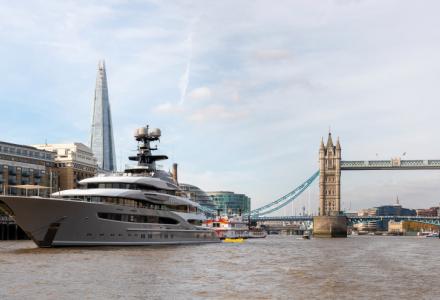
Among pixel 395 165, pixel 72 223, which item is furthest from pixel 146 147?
pixel 395 165

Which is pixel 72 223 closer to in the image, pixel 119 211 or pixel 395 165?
pixel 119 211

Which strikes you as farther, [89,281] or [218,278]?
[218,278]

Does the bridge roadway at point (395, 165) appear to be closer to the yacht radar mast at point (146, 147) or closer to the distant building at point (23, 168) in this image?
the distant building at point (23, 168)

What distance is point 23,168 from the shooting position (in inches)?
5059

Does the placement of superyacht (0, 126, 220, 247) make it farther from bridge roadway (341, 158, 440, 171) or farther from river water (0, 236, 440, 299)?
bridge roadway (341, 158, 440, 171)

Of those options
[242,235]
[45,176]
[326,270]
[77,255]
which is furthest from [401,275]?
[45,176]

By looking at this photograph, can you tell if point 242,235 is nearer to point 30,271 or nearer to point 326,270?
point 326,270

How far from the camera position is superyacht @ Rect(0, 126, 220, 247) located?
51.8m

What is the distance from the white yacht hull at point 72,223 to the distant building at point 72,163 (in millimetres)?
88113

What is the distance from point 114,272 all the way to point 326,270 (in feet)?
51.0

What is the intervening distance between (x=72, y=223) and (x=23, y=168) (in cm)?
8116

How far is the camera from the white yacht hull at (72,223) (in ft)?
169

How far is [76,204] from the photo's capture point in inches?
2080

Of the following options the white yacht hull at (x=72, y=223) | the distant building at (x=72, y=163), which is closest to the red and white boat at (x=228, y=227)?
the distant building at (x=72, y=163)
